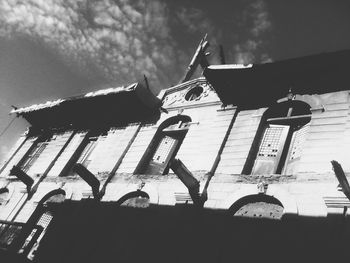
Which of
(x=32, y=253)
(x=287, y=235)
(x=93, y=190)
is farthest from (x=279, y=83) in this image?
(x=32, y=253)

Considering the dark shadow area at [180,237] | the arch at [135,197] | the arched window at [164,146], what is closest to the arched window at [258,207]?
the dark shadow area at [180,237]

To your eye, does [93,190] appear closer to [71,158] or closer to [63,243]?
[63,243]

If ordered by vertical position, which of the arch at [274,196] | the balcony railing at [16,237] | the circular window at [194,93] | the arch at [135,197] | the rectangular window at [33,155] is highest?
the circular window at [194,93]

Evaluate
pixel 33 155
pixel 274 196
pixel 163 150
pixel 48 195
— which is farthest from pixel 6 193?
pixel 274 196

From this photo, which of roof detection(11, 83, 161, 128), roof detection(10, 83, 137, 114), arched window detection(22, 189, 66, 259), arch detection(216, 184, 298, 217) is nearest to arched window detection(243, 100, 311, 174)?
arch detection(216, 184, 298, 217)

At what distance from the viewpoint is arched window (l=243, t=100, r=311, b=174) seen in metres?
8.43

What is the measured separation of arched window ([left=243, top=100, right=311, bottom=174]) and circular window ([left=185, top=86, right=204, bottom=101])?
11.6 ft

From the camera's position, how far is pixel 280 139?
29.5 ft

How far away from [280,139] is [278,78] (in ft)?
6.66

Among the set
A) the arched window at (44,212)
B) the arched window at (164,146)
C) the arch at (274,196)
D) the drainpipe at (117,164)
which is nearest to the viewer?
the arch at (274,196)

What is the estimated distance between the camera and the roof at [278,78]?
8844 millimetres

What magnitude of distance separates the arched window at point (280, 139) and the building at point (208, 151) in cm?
3

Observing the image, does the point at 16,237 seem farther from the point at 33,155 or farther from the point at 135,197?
the point at 135,197

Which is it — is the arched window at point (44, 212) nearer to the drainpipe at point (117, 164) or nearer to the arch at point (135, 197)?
the drainpipe at point (117, 164)
